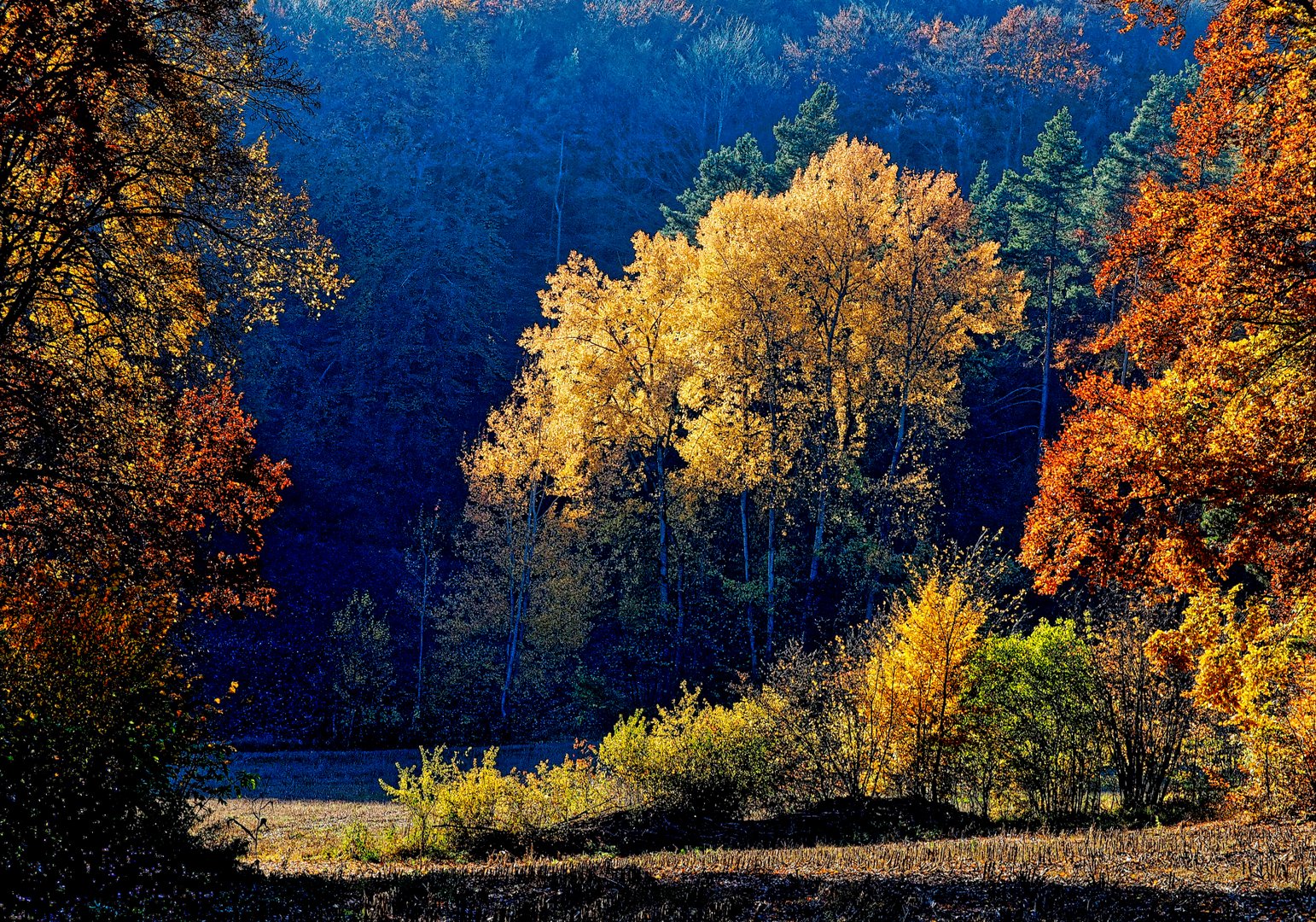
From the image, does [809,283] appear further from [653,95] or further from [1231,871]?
[653,95]

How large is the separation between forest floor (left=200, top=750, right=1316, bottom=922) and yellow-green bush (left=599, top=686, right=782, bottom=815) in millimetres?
2254

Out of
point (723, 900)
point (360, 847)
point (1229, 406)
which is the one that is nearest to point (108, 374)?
point (360, 847)

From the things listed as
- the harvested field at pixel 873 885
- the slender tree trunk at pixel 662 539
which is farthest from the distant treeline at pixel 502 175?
the harvested field at pixel 873 885

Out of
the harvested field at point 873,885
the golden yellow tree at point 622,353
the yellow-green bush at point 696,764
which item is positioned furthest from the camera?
the golden yellow tree at point 622,353

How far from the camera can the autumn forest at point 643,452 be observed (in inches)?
340

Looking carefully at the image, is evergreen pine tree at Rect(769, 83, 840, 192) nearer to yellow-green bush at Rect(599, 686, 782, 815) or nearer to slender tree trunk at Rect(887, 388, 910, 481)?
slender tree trunk at Rect(887, 388, 910, 481)

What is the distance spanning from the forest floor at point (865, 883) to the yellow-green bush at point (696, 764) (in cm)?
225

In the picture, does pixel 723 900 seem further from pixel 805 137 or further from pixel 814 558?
pixel 805 137

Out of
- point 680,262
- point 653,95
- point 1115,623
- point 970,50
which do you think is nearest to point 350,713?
point 680,262

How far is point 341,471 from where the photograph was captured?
37.2 metres

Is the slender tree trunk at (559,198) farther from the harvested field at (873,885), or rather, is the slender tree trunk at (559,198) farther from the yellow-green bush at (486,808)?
the harvested field at (873,885)

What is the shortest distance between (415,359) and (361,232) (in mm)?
8126

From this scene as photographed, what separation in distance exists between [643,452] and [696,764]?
17.5 meters

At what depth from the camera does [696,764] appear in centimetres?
1358
